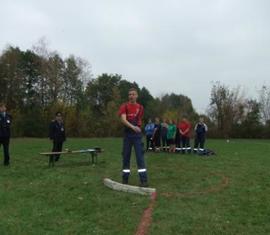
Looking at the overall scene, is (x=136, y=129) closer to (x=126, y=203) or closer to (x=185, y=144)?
(x=126, y=203)

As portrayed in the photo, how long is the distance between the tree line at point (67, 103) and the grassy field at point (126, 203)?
42.6 metres

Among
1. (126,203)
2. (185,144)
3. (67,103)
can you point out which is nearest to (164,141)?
(185,144)

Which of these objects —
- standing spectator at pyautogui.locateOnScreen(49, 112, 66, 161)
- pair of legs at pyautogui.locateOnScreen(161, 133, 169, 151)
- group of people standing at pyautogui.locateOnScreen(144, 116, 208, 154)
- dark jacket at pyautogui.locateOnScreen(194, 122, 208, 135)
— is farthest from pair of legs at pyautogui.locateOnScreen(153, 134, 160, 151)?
standing spectator at pyautogui.locateOnScreen(49, 112, 66, 161)

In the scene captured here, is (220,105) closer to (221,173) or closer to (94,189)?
(221,173)

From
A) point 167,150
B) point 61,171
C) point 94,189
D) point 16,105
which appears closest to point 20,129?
point 16,105

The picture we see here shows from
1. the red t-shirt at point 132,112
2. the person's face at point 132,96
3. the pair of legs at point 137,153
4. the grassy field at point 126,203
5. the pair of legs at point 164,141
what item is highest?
the person's face at point 132,96

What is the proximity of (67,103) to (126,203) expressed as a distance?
5648 centimetres

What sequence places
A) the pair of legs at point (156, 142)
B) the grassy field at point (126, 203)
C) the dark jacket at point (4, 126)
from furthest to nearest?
the pair of legs at point (156, 142)
the dark jacket at point (4, 126)
the grassy field at point (126, 203)

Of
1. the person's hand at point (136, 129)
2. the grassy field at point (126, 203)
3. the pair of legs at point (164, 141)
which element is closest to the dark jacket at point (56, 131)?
the grassy field at point (126, 203)

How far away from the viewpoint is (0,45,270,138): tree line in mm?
58875

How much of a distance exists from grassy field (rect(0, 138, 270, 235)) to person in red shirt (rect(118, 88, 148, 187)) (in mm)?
643

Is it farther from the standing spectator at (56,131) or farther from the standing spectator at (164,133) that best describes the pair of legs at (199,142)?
the standing spectator at (56,131)

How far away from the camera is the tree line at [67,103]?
5888cm

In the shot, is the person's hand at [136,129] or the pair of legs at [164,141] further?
the pair of legs at [164,141]
